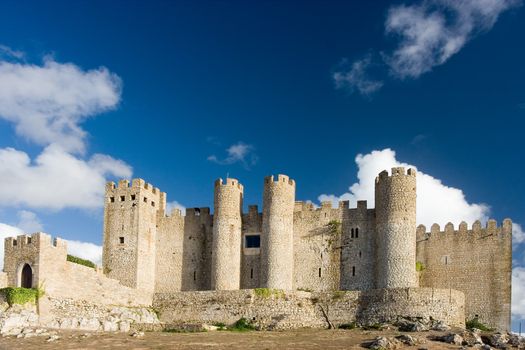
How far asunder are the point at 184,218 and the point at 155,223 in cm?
214

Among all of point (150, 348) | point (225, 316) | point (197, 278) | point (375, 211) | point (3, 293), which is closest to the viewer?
point (150, 348)

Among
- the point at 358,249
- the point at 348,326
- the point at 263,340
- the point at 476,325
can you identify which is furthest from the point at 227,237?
the point at 476,325

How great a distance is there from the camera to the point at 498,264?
47.2m

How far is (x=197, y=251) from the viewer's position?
53.1 m

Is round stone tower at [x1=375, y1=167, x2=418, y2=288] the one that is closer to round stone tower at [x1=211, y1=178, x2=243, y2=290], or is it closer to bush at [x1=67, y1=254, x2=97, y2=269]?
round stone tower at [x1=211, y1=178, x2=243, y2=290]

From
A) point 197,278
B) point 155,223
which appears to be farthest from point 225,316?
point 155,223

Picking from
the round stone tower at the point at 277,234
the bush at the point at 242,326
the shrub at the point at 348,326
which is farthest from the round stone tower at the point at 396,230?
the bush at the point at 242,326

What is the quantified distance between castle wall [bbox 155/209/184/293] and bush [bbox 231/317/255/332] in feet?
29.1

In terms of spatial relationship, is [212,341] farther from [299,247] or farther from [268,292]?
[299,247]

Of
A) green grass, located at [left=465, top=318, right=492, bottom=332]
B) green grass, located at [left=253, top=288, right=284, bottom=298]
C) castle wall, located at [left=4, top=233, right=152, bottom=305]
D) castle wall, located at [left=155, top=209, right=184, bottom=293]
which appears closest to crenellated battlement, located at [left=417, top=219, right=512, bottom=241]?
green grass, located at [left=465, top=318, right=492, bottom=332]

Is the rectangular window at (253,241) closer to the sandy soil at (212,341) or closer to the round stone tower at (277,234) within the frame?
the round stone tower at (277,234)

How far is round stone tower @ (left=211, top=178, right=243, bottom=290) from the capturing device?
50.4 meters

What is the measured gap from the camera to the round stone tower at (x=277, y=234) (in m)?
49.6

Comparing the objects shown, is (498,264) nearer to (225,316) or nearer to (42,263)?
(225,316)
